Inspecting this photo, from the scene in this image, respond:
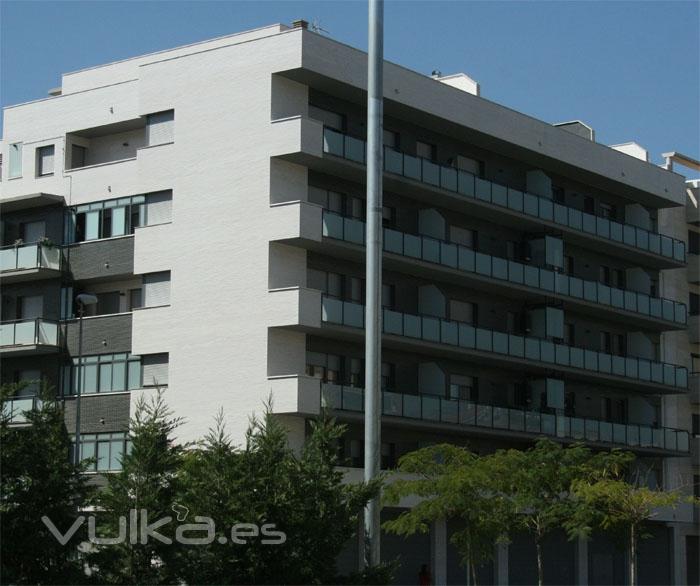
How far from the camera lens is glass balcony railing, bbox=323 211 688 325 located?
50.2 meters

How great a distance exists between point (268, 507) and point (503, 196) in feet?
104

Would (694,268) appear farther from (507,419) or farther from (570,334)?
(507,419)

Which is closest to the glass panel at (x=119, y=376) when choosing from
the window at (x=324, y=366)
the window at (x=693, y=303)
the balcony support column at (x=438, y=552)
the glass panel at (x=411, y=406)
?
the window at (x=324, y=366)

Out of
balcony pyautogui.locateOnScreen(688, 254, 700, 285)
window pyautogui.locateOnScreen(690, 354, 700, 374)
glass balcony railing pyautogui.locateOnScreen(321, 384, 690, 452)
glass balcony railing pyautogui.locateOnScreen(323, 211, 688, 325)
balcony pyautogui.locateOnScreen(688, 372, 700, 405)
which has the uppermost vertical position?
balcony pyautogui.locateOnScreen(688, 254, 700, 285)

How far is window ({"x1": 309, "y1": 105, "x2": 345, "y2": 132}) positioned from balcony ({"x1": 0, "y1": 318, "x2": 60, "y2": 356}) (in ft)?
40.0

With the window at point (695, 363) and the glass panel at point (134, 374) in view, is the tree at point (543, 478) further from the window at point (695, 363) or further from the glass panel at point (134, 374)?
the window at point (695, 363)

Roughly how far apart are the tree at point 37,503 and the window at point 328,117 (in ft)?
83.2

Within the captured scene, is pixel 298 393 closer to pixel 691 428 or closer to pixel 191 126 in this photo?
pixel 191 126

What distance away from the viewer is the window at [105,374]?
51469mm

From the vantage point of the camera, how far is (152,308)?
5078cm

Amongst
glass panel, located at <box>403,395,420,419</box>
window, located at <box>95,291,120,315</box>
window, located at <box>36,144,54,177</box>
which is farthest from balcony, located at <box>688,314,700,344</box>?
window, located at <box>36,144,54,177</box>

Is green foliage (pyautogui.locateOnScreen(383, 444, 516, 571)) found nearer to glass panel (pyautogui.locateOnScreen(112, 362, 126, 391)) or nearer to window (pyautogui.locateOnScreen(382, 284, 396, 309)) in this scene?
window (pyautogui.locateOnScreen(382, 284, 396, 309))

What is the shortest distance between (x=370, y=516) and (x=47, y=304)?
102ft

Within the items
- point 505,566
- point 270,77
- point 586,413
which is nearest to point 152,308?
point 270,77
